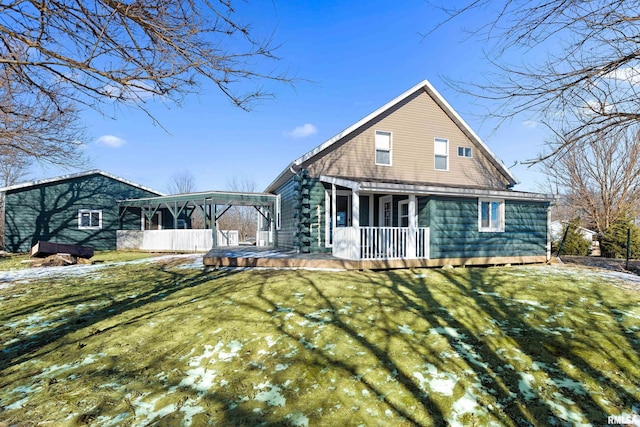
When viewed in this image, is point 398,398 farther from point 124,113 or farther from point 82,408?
point 124,113

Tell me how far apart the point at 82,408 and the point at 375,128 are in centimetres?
1105

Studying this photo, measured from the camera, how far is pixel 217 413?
3.06 metres

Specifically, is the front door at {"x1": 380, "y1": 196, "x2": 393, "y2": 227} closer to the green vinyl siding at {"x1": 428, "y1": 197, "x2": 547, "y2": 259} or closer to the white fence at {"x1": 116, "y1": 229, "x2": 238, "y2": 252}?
the green vinyl siding at {"x1": 428, "y1": 197, "x2": 547, "y2": 259}

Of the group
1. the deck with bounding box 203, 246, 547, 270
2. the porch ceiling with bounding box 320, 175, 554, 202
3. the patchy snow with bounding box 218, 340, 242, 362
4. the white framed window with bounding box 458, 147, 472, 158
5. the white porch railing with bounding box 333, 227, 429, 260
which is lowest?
the patchy snow with bounding box 218, 340, 242, 362

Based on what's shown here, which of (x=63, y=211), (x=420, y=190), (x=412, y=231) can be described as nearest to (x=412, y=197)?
(x=420, y=190)

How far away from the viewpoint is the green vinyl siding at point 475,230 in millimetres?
9758

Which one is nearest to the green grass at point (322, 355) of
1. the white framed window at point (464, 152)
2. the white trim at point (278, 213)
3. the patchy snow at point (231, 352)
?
the patchy snow at point (231, 352)

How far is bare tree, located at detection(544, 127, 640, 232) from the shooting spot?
18.4m

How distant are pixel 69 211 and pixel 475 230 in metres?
20.9

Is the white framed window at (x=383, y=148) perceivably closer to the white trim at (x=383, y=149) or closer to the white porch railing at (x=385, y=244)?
the white trim at (x=383, y=149)

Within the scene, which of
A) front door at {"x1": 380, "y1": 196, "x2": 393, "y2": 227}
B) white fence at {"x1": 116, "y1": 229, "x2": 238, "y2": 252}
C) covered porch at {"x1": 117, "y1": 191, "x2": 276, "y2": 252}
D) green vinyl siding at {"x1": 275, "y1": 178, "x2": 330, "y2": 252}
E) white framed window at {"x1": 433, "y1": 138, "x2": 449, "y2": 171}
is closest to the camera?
green vinyl siding at {"x1": 275, "y1": 178, "x2": 330, "y2": 252}

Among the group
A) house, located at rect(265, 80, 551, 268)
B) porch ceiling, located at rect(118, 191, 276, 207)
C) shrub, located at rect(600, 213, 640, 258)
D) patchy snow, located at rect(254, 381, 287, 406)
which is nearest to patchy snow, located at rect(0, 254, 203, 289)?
house, located at rect(265, 80, 551, 268)

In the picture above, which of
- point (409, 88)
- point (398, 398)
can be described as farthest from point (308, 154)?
point (398, 398)

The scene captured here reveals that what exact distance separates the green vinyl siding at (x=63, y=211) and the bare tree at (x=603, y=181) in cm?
2584
